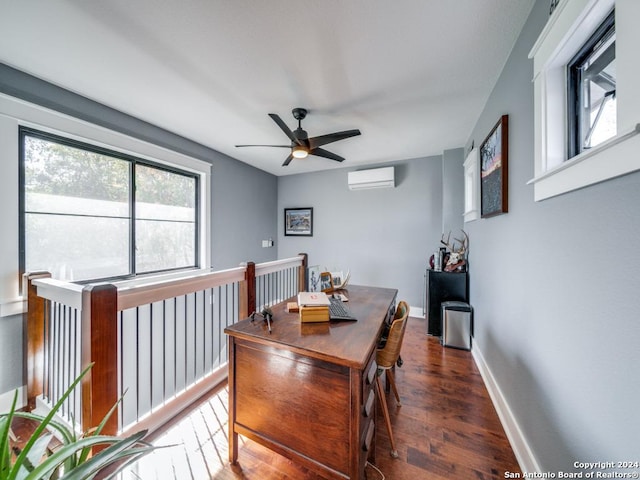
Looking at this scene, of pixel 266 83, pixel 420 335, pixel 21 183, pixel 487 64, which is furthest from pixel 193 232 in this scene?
pixel 487 64

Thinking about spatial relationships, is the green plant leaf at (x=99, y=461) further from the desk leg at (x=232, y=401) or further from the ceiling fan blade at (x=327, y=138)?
the ceiling fan blade at (x=327, y=138)

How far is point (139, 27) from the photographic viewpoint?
4.81ft

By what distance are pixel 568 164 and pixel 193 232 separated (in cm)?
377

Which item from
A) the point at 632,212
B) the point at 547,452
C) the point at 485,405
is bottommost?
the point at 485,405

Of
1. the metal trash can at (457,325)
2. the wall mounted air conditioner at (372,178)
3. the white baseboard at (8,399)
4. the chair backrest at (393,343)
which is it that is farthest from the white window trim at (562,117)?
the white baseboard at (8,399)

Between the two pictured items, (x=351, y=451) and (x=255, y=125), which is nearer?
(x=351, y=451)

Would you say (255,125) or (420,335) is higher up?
(255,125)

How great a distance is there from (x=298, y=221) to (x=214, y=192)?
5.77 feet

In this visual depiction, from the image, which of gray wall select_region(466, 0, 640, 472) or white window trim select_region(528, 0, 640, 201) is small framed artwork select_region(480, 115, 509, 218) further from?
white window trim select_region(528, 0, 640, 201)

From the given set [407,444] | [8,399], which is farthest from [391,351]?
[8,399]

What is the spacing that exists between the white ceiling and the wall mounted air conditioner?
1.25m

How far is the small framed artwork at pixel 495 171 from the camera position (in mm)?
1703

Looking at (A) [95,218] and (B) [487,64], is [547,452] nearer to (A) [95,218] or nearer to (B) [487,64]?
(B) [487,64]

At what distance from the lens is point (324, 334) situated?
1248mm
